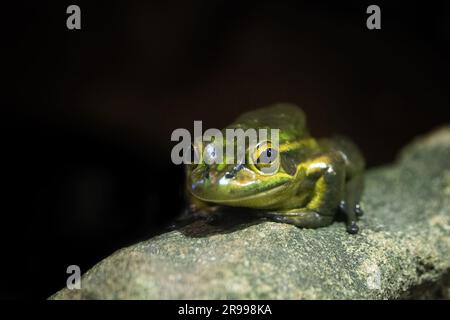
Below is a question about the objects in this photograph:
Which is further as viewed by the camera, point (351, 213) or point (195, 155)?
point (351, 213)

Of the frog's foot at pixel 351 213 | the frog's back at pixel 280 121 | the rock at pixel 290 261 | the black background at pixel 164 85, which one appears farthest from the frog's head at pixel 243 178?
the black background at pixel 164 85

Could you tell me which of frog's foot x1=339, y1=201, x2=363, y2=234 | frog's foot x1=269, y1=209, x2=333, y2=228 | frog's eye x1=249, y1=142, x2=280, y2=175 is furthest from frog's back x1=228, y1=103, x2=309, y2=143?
frog's foot x1=339, y1=201, x2=363, y2=234

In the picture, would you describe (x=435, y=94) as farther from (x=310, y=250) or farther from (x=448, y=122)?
(x=310, y=250)

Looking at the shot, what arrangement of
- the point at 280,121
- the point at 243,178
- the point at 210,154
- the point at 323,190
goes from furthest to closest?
the point at 280,121 → the point at 323,190 → the point at 210,154 → the point at 243,178

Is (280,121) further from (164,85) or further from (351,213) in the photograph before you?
(164,85)

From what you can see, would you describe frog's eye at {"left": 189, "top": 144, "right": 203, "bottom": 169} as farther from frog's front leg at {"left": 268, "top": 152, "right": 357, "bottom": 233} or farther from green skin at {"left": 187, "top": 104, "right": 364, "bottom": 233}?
frog's front leg at {"left": 268, "top": 152, "right": 357, "bottom": 233}

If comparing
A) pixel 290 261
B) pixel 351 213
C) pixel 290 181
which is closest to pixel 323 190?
pixel 351 213

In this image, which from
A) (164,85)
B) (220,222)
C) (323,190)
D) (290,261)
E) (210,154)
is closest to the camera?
(290,261)
